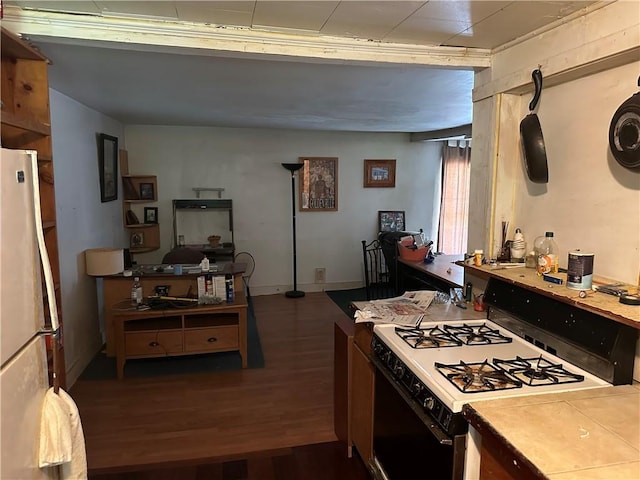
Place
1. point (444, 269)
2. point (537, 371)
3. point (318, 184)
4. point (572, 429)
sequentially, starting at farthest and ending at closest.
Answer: point (318, 184) < point (444, 269) < point (537, 371) < point (572, 429)

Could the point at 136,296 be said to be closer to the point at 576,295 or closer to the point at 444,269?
the point at 444,269

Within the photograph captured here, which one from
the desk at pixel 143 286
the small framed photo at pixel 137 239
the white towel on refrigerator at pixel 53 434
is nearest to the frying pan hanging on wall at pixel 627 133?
the white towel on refrigerator at pixel 53 434

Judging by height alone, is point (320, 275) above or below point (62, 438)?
below

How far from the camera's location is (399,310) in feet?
7.30

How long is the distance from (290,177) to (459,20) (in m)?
4.24

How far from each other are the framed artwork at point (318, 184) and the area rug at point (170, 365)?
102 inches

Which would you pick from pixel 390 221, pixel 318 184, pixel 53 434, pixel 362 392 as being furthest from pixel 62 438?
pixel 390 221

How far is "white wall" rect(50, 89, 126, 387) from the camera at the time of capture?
10.8 ft

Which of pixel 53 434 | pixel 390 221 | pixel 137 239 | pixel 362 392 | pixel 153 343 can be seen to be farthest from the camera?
pixel 390 221

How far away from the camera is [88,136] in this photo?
392cm

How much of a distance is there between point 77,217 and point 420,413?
3.28m

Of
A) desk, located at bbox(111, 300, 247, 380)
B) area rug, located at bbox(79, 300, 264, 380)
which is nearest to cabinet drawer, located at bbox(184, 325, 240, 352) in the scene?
desk, located at bbox(111, 300, 247, 380)

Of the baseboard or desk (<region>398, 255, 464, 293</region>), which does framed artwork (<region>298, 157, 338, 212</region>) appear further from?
desk (<region>398, 255, 464, 293</region>)

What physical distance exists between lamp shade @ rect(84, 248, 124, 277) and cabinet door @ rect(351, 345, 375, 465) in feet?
8.00
